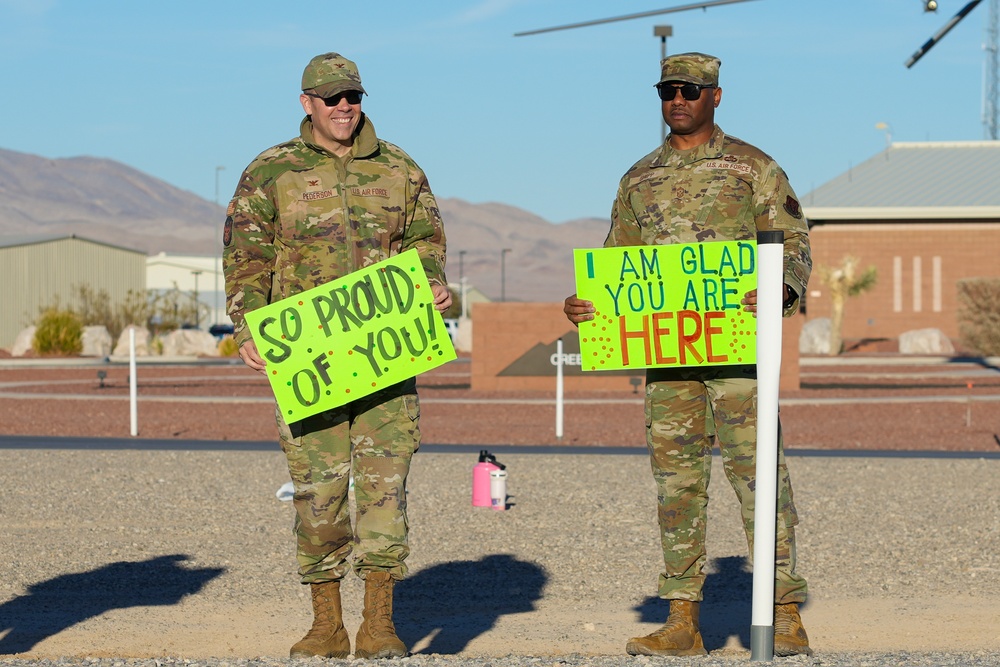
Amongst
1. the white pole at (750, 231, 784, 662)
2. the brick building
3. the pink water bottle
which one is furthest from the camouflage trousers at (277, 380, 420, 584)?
the brick building

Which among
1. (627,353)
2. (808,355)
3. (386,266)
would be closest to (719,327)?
(627,353)

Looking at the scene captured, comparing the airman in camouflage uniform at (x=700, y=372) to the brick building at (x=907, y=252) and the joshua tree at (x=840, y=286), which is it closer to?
the joshua tree at (x=840, y=286)

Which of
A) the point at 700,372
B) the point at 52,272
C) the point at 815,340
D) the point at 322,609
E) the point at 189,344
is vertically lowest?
the point at 322,609

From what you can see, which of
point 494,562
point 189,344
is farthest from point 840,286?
point 494,562

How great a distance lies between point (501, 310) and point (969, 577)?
2170cm

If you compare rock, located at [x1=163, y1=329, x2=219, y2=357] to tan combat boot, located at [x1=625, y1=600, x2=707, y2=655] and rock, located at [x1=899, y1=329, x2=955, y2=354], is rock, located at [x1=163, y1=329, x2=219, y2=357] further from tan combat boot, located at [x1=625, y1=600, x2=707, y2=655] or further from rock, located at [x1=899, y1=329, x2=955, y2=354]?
tan combat boot, located at [x1=625, y1=600, x2=707, y2=655]

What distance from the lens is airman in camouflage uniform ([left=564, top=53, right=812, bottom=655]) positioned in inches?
239

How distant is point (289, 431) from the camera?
598 centimetres

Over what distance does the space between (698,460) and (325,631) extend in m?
1.58

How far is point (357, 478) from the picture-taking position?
5.99 metres

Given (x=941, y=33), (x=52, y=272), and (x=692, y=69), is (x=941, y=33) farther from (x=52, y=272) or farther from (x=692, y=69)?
(x=52, y=272)

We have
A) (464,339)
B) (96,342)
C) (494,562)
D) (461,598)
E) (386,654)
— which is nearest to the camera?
(386,654)

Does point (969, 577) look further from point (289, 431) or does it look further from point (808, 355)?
point (808, 355)

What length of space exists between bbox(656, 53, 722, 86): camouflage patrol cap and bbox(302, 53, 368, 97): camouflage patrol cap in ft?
3.87
